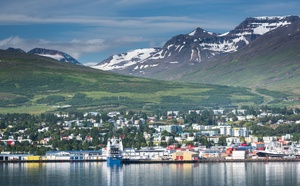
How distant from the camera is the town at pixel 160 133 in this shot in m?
83.8

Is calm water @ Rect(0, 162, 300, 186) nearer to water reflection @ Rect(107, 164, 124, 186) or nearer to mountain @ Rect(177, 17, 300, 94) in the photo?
water reflection @ Rect(107, 164, 124, 186)

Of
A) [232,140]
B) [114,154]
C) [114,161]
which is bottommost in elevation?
[114,161]

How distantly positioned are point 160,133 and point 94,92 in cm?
3670

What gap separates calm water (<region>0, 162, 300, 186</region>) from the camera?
184 ft

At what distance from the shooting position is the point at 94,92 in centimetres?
13712

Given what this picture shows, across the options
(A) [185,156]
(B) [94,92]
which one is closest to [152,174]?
(A) [185,156]

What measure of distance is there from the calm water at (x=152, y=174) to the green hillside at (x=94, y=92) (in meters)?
51.6

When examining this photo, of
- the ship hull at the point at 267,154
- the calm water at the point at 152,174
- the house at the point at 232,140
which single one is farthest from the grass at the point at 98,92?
the calm water at the point at 152,174

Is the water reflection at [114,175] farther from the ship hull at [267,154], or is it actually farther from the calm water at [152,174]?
the ship hull at [267,154]

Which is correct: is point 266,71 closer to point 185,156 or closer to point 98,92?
point 98,92

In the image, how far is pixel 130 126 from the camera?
349 feet

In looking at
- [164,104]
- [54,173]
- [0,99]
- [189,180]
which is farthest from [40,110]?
[189,180]

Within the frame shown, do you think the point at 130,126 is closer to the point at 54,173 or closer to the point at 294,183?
the point at 54,173

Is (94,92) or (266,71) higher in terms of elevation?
(266,71)
